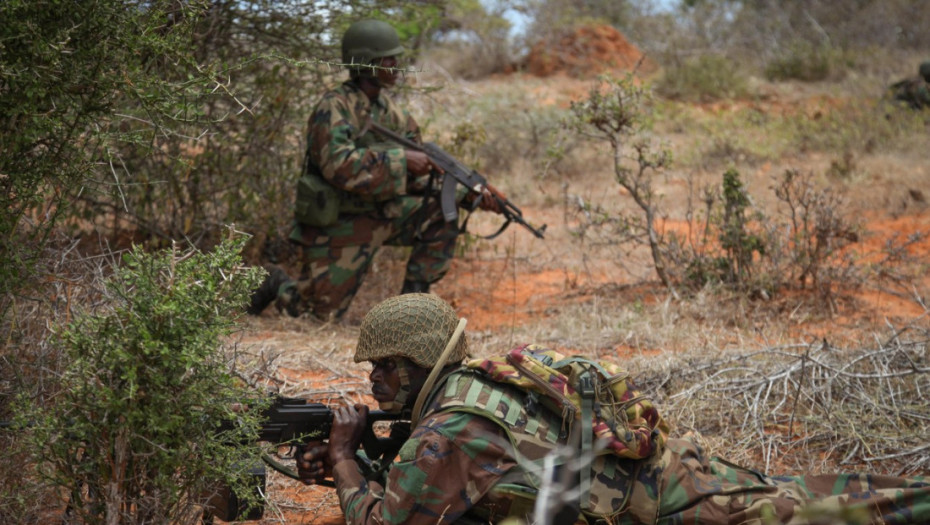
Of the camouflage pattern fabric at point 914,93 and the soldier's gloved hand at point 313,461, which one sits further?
the camouflage pattern fabric at point 914,93

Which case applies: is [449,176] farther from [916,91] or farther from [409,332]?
[916,91]

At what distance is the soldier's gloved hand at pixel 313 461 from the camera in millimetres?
2910

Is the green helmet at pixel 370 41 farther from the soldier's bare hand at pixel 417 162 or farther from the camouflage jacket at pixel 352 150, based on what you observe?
the soldier's bare hand at pixel 417 162

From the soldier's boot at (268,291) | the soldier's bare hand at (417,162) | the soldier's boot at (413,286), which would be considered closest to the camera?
the soldier's bare hand at (417,162)

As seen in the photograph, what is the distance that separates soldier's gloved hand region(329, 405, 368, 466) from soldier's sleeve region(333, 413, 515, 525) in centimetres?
27

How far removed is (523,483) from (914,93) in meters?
10.2

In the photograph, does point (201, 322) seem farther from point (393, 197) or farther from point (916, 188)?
point (916, 188)

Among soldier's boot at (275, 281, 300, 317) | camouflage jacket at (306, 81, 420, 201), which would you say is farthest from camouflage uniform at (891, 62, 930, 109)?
soldier's boot at (275, 281, 300, 317)

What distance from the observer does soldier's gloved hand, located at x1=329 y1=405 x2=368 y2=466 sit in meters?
2.87

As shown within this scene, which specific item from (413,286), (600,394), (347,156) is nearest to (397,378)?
(600,394)

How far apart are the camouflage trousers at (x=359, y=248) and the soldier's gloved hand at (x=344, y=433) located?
293 cm

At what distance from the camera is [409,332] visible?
2785mm

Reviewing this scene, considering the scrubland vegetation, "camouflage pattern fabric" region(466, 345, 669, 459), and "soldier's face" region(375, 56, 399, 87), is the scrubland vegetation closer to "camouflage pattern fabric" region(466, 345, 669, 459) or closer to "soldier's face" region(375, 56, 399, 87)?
"soldier's face" region(375, 56, 399, 87)

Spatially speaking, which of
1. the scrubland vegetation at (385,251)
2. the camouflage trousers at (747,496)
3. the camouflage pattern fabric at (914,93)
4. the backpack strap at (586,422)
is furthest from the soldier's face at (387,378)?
the camouflage pattern fabric at (914,93)
